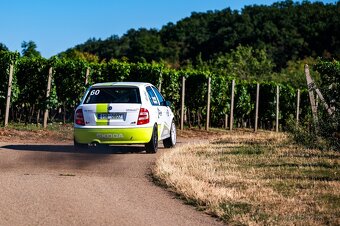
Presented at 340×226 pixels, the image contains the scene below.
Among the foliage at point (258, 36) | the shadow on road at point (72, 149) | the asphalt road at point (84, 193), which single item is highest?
the foliage at point (258, 36)

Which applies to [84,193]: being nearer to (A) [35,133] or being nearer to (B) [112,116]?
(B) [112,116]

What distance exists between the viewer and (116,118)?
14.4 metres

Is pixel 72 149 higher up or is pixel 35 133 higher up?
pixel 35 133

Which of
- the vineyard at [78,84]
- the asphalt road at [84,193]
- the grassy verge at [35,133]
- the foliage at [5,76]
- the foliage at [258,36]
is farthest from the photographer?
the foliage at [258,36]

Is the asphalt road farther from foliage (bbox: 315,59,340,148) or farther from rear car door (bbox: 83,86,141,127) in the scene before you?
foliage (bbox: 315,59,340,148)

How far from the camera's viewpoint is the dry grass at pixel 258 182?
7694 millimetres

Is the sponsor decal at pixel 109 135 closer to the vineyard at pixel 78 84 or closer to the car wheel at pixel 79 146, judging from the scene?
the car wheel at pixel 79 146

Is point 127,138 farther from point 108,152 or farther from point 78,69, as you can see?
point 78,69

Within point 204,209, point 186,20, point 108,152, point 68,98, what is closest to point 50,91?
point 68,98

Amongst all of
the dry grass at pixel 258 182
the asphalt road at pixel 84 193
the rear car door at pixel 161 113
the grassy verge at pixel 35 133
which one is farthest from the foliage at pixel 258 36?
the asphalt road at pixel 84 193

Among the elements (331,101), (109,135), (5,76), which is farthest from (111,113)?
(5,76)

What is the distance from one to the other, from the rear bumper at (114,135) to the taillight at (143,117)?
0.16 m

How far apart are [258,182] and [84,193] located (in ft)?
9.57

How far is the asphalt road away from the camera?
288 inches
